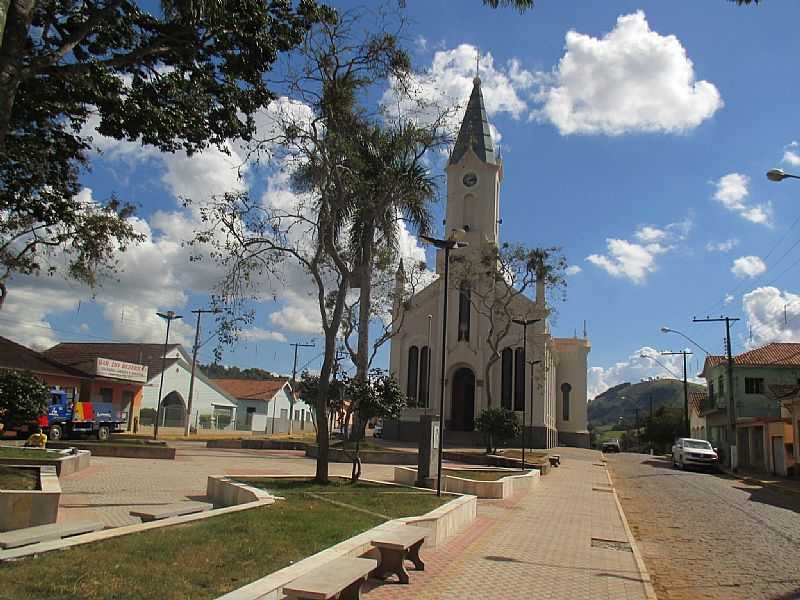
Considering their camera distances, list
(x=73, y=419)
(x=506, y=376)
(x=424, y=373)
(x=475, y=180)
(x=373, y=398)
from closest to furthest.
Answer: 1. (x=373, y=398)
2. (x=73, y=419)
3. (x=506, y=376)
4. (x=424, y=373)
5. (x=475, y=180)

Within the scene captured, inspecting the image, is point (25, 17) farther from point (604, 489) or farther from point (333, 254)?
point (604, 489)

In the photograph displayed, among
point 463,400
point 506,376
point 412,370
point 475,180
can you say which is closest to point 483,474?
point 506,376

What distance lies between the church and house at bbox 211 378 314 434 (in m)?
16.4

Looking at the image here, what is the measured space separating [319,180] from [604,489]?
13.0 meters

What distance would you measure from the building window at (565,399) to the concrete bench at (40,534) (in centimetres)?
4837

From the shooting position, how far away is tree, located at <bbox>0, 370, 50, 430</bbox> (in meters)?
16.6

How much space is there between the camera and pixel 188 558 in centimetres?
677

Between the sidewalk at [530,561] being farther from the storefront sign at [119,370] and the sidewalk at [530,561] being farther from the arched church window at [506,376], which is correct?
the storefront sign at [119,370]

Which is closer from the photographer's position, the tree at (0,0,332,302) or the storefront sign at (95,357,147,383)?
the tree at (0,0,332,302)

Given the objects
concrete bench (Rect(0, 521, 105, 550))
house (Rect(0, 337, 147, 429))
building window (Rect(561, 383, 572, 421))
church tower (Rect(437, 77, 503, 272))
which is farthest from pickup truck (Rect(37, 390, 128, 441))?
building window (Rect(561, 383, 572, 421))

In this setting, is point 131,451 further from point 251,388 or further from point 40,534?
point 251,388

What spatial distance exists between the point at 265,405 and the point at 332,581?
59106 millimetres

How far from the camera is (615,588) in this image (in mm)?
8164

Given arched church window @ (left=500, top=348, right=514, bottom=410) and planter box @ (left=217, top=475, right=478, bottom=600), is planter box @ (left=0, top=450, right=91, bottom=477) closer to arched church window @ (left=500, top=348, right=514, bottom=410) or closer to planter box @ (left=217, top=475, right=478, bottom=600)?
planter box @ (left=217, top=475, right=478, bottom=600)
